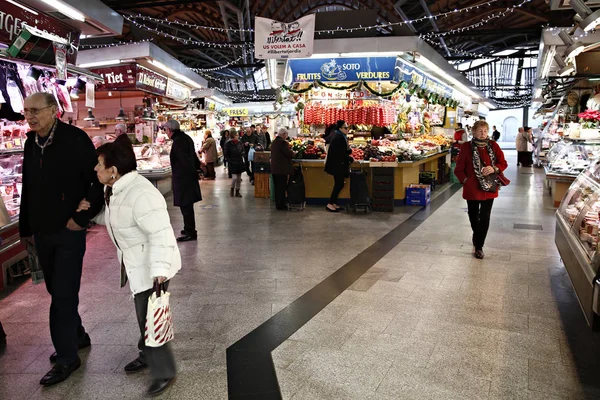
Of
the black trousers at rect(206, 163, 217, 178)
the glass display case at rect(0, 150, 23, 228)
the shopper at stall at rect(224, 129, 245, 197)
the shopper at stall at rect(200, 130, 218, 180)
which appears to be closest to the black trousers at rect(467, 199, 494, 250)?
the glass display case at rect(0, 150, 23, 228)

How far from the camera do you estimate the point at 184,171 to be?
669cm

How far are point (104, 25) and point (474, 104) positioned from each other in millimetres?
24150

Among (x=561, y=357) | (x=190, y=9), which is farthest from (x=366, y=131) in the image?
(x=190, y=9)

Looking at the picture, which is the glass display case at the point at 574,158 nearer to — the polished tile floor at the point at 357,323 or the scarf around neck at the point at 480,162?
the polished tile floor at the point at 357,323

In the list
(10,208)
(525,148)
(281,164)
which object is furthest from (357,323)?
(525,148)

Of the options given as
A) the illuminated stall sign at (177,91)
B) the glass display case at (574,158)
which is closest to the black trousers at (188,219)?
the glass display case at (574,158)

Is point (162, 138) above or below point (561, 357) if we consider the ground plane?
above

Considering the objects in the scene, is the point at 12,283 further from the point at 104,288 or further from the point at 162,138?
the point at 162,138

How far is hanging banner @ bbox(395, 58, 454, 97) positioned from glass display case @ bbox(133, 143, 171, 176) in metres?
5.26

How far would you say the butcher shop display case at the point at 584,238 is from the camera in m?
3.09

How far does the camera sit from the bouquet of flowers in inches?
358

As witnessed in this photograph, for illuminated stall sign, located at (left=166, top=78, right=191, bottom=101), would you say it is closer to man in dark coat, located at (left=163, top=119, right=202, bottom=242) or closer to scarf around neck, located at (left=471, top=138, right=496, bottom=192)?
man in dark coat, located at (left=163, top=119, right=202, bottom=242)

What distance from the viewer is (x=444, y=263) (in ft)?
18.0

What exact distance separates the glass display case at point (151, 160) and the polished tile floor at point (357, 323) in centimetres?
378
